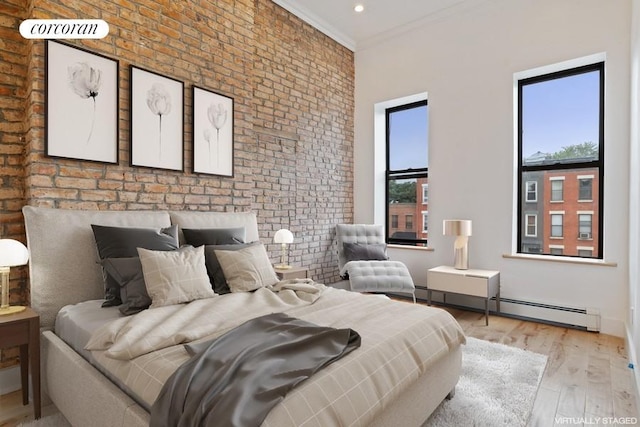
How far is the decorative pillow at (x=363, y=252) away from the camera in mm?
4473

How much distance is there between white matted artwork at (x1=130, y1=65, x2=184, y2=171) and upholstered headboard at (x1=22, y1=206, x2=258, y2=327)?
61 cm

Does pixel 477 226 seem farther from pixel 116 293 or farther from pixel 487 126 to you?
pixel 116 293

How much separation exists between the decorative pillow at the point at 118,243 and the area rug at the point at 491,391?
0.73m

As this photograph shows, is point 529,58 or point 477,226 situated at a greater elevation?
point 529,58

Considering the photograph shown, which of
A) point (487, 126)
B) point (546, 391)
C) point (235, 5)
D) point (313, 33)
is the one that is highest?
point (313, 33)

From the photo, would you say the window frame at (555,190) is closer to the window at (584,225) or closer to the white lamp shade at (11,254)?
the window at (584,225)

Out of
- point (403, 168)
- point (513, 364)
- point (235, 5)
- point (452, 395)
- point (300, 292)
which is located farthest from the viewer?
point (403, 168)

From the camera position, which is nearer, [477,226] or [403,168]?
[477,226]

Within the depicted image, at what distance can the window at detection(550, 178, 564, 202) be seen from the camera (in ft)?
12.7

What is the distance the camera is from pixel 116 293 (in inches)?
85.9

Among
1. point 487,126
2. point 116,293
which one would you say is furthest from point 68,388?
point 487,126

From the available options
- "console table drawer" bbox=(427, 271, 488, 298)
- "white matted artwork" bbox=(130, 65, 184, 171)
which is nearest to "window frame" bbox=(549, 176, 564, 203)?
"console table drawer" bbox=(427, 271, 488, 298)

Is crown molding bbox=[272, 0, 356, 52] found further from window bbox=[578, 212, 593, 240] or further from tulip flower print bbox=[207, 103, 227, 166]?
window bbox=[578, 212, 593, 240]

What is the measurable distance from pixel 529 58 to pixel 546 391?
342cm
